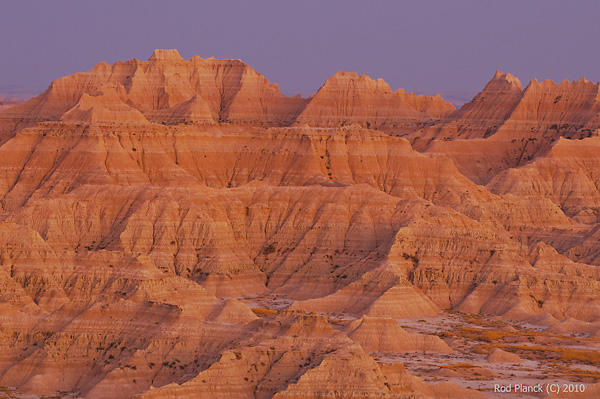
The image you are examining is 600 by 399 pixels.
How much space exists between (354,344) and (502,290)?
56981mm

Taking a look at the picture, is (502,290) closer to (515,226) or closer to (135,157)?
(515,226)

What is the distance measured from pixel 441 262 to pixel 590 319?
15723 millimetres

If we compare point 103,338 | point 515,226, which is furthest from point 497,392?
point 515,226

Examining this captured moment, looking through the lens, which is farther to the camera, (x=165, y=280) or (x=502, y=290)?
(x=502, y=290)

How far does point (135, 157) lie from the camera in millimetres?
199500

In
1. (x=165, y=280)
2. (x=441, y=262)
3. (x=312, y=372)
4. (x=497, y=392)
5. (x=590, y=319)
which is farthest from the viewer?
(x=441, y=262)

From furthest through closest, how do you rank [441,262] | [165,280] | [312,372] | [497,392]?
[441,262], [165,280], [497,392], [312,372]

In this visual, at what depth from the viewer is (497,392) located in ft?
344

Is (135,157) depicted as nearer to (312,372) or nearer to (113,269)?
(113,269)

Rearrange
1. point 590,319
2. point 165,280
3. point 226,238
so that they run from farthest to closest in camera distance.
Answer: point 226,238 < point 590,319 < point 165,280

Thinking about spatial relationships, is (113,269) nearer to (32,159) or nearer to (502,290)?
(502,290)

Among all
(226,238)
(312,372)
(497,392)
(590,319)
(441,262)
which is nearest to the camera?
(312,372)

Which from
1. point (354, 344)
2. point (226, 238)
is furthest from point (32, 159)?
point (354, 344)

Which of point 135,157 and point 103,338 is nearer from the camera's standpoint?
point 103,338
